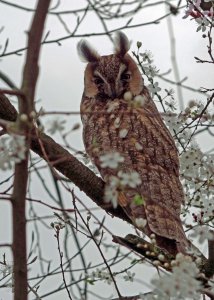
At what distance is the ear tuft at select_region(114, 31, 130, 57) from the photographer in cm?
487

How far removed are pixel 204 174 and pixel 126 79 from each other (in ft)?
3.89

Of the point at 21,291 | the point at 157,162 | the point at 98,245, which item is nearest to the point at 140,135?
the point at 157,162

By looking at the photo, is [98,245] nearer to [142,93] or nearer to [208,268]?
[208,268]

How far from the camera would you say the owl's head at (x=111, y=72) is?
15.1 feet

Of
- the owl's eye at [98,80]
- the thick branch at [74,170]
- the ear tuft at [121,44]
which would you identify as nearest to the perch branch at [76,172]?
the thick branch at [74,170]

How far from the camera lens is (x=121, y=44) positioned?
4.96m

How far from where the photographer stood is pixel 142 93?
4922 millimetres

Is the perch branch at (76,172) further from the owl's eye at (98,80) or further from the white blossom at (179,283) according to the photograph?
the owl's eye at (98,80)

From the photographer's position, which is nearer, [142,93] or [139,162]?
[139,162]

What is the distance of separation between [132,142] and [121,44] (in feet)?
6.01

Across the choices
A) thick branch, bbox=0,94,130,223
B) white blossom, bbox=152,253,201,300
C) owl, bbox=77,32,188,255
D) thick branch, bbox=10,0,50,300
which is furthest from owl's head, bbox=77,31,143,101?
thick branch, bbox=10,0,50,300

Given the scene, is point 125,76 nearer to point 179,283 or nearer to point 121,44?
point 121,44

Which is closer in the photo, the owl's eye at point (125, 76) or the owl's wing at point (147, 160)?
the owl's wing at point (147, 160)

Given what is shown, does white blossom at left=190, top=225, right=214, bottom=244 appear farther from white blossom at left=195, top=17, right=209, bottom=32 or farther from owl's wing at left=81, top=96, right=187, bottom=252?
white blossom at left=195, top=17, right=209, bottom=32
